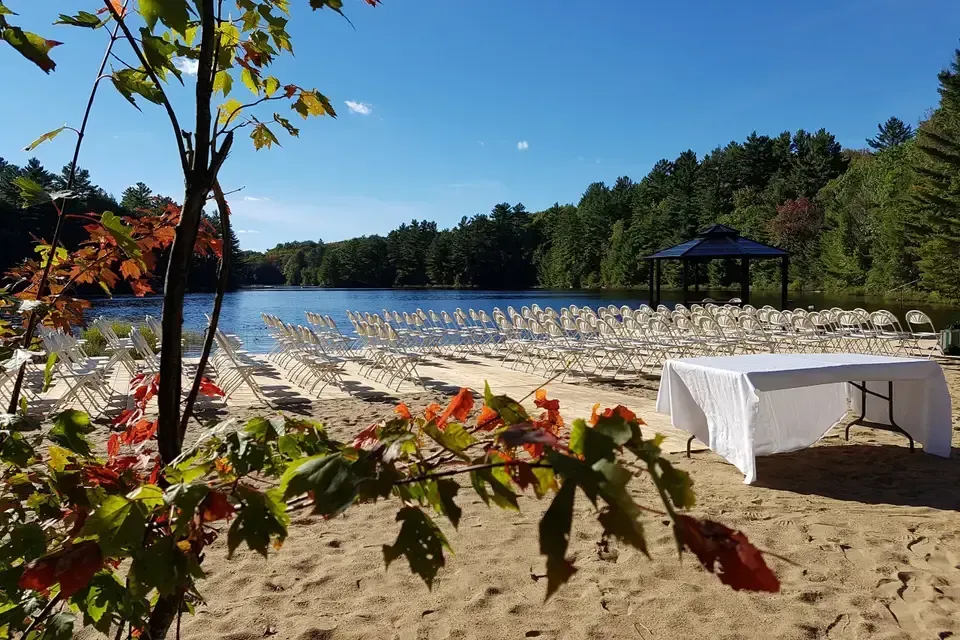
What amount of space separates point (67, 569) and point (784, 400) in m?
5.07

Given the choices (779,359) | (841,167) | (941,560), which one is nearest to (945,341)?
(779,359)

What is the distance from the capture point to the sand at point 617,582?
2.37 metres

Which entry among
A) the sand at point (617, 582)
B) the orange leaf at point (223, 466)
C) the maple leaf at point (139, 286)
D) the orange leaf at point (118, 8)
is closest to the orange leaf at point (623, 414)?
the orange leaf at point (223, 466)

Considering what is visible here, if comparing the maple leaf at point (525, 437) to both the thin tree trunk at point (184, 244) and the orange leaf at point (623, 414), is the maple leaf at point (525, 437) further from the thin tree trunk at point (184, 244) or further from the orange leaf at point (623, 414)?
the thin tree trunk at point (184, 244)

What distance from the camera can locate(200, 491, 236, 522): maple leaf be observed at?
0.90m

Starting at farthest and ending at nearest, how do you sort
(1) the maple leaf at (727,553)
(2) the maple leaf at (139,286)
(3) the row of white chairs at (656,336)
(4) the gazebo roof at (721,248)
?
(4) the gazebo roof at (721,248), (3) the row of white chairs at (656,336), (2) the maple leaf at (139,286), (1) the maple leaf at (727,553)

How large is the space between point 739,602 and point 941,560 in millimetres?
1214

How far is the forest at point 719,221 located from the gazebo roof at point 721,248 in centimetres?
134

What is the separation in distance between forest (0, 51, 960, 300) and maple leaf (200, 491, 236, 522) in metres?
1.20

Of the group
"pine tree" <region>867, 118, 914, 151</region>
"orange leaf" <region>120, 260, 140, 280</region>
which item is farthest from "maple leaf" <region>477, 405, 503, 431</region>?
"pine tree" <region>867, 118, 914, 151</region>

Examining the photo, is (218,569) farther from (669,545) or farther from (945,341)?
(945,341)

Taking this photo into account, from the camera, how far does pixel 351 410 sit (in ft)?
22.2

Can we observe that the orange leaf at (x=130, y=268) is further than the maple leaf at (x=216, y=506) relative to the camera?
Yes

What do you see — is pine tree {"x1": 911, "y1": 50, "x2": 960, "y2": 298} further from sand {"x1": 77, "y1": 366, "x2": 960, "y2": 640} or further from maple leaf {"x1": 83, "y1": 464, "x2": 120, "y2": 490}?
maple leaf {"x1": 83, "y1": 464, "x2": 120, "y2": 490}
